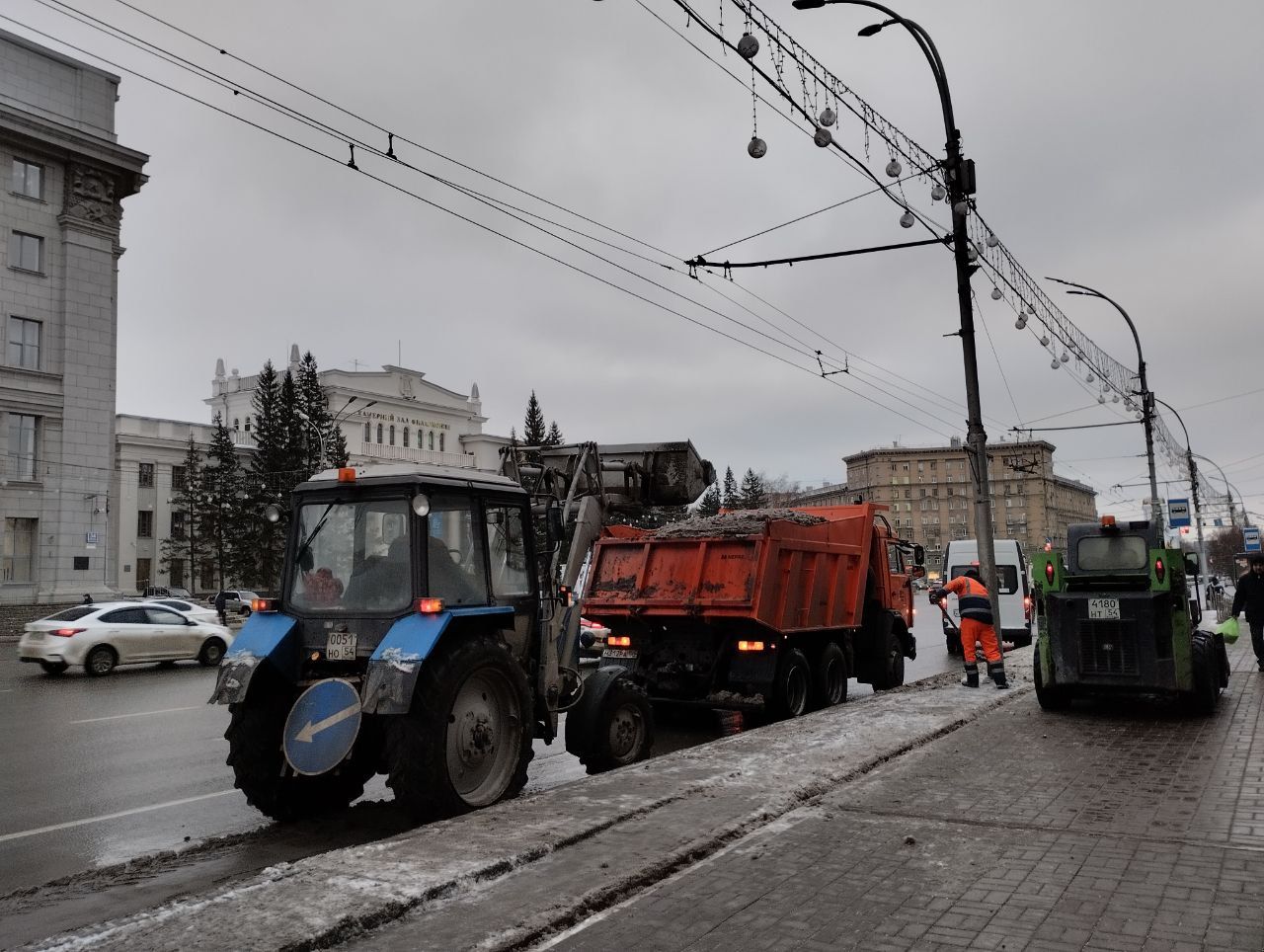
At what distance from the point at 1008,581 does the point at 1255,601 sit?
8532 mm

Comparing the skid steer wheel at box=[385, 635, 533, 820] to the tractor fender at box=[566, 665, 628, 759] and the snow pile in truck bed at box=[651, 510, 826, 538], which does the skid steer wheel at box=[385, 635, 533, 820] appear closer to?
the tractor fender at box=[566, 665, 628, 759]

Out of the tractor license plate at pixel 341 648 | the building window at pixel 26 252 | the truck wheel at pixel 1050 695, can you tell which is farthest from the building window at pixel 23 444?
the truck wheel at pixel 1050 695

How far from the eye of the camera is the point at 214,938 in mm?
4215

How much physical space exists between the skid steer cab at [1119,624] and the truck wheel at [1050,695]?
0.04 feet

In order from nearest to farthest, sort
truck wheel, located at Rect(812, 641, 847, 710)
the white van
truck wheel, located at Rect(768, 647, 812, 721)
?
truck wheel, located at Rect(768, 647, 812, 721) → truck wheel, located at Rect(812, 641, 847, 710) → the white van

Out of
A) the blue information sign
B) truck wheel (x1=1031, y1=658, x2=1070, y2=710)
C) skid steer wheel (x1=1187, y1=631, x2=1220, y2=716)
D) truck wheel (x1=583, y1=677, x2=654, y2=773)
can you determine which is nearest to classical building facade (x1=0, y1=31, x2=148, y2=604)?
truck wheel (x1=583, y1=677, x2=654, y2=773)

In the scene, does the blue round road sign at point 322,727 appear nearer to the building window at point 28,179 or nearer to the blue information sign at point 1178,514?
the blue information sign at point 1178,514

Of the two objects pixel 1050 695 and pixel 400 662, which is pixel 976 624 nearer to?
→ pixel 1050 695

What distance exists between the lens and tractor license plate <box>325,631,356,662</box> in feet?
23.0

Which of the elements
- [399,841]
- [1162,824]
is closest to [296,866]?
[399,841]

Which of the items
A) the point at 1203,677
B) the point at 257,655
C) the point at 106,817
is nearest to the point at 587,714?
the point at 257,655

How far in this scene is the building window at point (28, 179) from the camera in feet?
126

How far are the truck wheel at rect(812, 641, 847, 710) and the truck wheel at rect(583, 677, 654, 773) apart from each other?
4.28 metres

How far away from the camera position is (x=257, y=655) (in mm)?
6930
